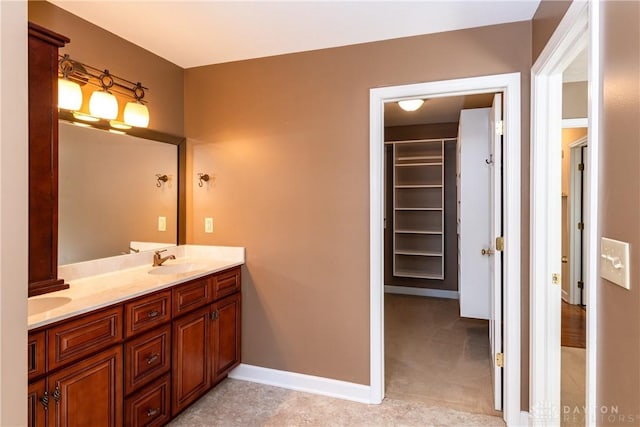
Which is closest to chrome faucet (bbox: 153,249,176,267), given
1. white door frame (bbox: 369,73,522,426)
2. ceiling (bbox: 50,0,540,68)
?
ceiling (bbox: 50,0,540,68)

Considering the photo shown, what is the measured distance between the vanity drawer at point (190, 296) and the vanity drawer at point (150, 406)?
39 centimetres

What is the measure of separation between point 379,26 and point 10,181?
2.11 meters

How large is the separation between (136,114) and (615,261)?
2.63m

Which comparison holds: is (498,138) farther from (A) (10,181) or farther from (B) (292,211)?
(A) (10,181)

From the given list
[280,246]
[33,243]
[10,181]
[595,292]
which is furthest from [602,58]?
[33,243]

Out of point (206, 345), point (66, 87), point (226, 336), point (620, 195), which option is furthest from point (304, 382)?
point (66, 87)

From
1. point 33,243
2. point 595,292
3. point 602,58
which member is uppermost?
point 602,58

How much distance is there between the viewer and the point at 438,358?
123 inches

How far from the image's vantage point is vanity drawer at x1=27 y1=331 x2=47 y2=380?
1370 millimetres

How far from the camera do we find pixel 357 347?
2.48 metres

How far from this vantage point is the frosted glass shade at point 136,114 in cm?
238

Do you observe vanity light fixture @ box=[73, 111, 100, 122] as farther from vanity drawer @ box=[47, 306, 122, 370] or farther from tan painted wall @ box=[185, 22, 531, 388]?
vanity drawer @ box=[47, 306, 122, 370]

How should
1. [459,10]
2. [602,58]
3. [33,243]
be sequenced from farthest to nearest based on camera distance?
[459,10]
[33,243]
[602,58]

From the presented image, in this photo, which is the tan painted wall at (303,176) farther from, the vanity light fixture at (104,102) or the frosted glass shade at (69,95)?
the frosted glass shade at (69,95)
